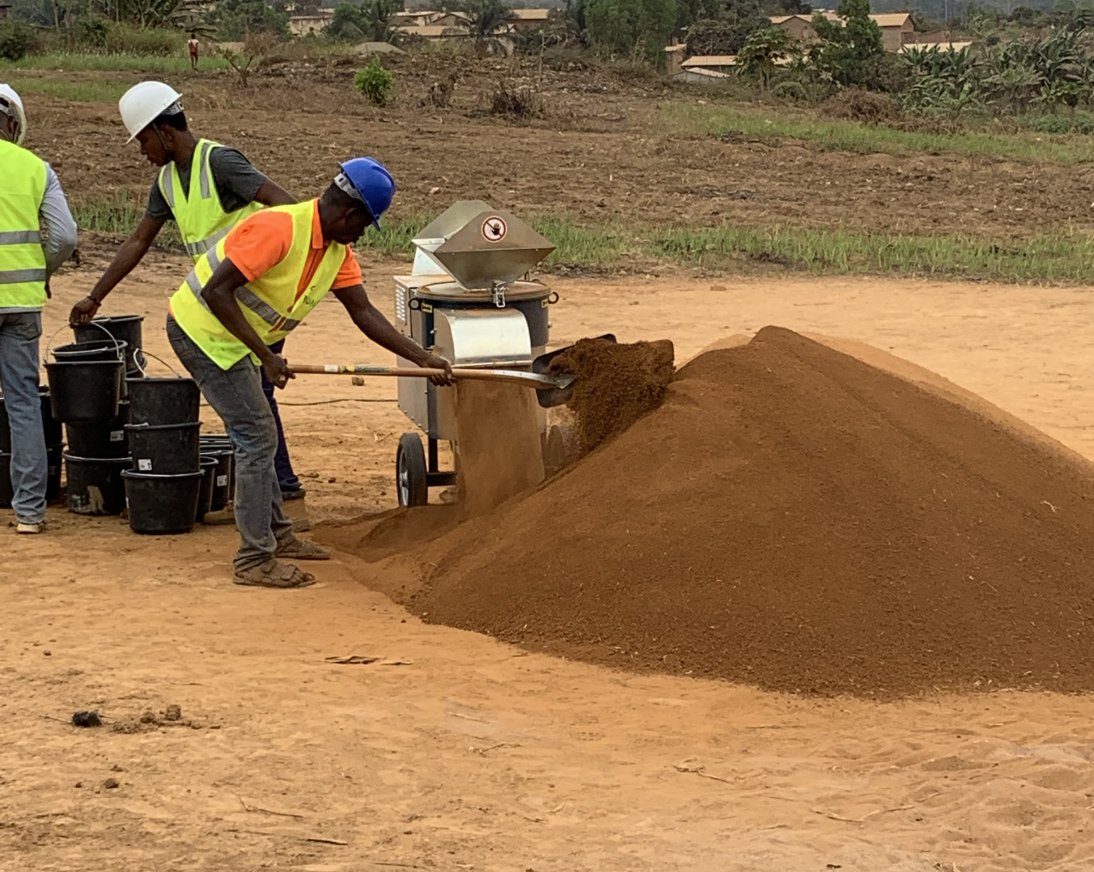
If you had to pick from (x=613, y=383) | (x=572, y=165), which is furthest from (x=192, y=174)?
(x=572, y=165)

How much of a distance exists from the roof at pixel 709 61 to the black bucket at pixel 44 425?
1510 inches

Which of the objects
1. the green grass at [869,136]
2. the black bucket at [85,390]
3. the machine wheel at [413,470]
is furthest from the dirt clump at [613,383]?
the green grass at [869,136]

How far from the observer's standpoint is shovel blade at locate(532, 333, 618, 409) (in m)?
5.61

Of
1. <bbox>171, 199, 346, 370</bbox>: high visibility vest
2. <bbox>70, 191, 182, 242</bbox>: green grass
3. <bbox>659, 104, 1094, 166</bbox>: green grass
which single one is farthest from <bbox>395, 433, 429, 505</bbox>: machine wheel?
<bbox>659, 104, 1094, 166</bbox>: green grass

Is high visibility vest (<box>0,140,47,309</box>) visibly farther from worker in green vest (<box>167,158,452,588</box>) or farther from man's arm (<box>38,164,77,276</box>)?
worker in green vest (<box>167,158,452,588</box>)

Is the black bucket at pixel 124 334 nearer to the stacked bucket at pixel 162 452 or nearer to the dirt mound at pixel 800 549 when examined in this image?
the stacked bucket at pixel 162 452

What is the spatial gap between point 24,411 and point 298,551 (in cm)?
126

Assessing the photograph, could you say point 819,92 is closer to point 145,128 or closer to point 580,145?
point 580,145

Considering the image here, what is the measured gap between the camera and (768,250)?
1430 cm

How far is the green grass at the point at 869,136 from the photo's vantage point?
872 inches

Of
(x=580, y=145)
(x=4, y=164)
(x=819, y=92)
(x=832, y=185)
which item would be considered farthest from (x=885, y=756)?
(x=819, y=92)

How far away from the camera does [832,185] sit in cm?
1880

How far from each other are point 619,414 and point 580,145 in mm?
15759

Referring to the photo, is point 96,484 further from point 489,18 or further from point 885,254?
point 489,18
